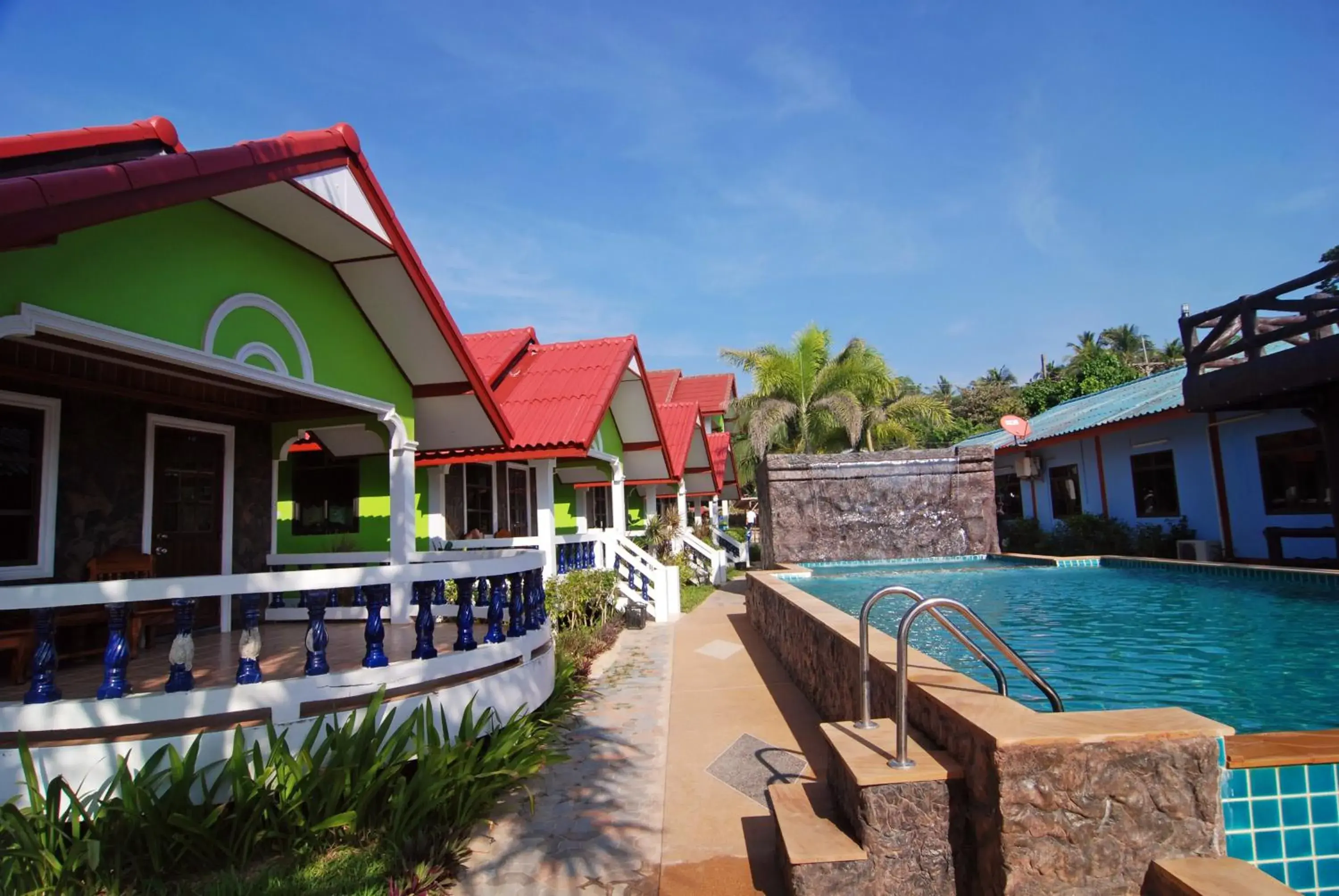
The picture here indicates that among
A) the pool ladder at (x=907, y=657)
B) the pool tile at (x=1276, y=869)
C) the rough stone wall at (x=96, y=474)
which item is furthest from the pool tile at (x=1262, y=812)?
the rough stone wall at (x=96, y=474)

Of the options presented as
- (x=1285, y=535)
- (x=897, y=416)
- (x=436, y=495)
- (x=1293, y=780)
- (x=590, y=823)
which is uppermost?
(x=897, y=416)

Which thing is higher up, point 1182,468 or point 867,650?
point 1182,468

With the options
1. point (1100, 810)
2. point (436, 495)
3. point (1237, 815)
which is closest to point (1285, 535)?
point (1237, 815)

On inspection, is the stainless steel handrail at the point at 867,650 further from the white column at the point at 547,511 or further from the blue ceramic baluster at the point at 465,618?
the white column at the point at 547,511

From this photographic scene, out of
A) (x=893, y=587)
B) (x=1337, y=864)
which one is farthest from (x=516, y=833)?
(x=1337, y=864)

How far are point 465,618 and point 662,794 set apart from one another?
1820mm

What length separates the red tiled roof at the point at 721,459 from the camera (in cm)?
2383

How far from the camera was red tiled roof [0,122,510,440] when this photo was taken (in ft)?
11.4

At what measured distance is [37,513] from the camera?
6.05 m

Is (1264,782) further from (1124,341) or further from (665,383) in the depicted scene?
Answer: (1124,341)

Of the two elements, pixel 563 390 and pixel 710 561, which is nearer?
pixel 563 390

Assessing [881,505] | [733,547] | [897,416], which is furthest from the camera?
[897,416]

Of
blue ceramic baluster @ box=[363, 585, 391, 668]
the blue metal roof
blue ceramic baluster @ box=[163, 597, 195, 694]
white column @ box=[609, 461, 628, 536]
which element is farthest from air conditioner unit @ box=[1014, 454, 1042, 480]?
blue ceramic baluster @ box=[163, 597, 195, 694]

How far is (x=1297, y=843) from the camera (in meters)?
3.00
